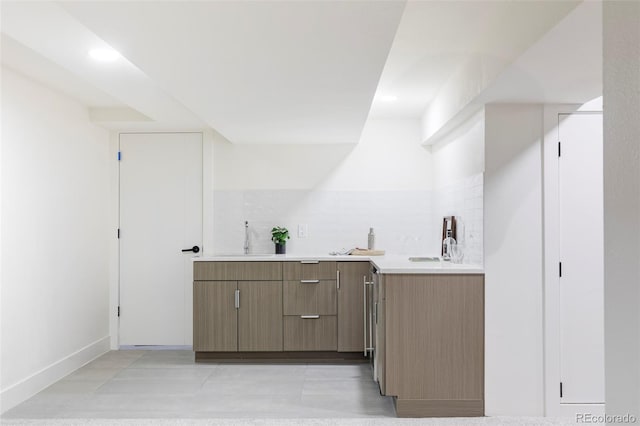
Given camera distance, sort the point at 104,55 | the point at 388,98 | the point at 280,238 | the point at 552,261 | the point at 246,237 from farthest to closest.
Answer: the point at 246,237 < the point at 280,238 < the point at 388,98 < the point at 552,261 < the point at 104,55

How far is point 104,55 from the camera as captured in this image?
3.05m

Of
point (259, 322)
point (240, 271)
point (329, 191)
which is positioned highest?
point (329, 191)

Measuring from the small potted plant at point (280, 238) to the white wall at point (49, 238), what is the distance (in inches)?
67.5

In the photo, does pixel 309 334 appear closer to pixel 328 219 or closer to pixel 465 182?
pixel 328 219

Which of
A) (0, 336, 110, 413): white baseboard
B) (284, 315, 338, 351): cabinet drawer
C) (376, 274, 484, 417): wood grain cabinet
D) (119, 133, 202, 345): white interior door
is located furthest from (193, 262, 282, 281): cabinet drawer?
(376, 274, 484, 417): wood grain cabinet

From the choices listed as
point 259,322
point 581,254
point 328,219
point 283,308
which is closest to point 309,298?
point 283,308

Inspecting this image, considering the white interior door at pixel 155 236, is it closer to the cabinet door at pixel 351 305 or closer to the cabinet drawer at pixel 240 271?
the cabinet drawer at pixel 240 271

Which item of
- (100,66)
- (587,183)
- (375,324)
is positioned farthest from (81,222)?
(587,183)

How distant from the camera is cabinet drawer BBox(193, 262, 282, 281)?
4977 millimetres

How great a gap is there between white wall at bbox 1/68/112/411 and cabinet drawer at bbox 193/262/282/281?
110 centimetres

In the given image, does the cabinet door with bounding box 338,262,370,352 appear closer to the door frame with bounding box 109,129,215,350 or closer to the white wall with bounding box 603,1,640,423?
the door frame with bounding box 109,129,215,350

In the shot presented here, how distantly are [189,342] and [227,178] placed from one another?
1.73m

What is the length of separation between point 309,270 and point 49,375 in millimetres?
2278

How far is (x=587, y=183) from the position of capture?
11.9 feet
